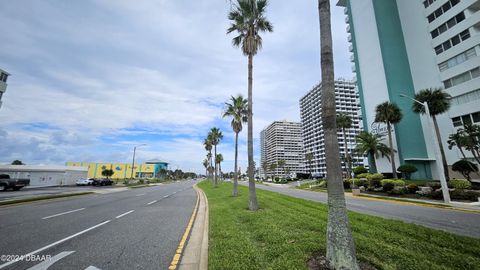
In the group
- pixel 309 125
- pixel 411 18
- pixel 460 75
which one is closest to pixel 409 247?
pixel 460 75

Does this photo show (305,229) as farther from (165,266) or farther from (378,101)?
(378,101)

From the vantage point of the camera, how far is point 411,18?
158ft

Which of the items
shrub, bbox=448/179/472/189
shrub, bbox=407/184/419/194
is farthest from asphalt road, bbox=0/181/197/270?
shrub, bbox=407/184/419/194

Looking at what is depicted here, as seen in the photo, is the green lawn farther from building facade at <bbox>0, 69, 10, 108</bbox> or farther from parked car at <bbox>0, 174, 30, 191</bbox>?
building facade at <bbox>0, 69, 10, 108</bbox>

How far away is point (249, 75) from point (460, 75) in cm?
4511

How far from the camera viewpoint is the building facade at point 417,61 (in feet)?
121

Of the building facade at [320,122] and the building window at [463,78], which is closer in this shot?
the building window at [463,78]

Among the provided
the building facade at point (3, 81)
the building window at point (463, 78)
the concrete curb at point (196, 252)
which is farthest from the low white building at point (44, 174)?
the building window at point (463, 78)

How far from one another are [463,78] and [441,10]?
14.5 meters

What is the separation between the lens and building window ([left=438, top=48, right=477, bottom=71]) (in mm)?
36272

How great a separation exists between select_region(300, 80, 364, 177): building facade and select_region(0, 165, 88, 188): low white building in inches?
4263

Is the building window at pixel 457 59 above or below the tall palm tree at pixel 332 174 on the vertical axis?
above

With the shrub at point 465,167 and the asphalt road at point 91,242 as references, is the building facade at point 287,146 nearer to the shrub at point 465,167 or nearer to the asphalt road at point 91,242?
the shrub at point 465,167

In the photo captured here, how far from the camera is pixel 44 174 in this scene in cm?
4466
